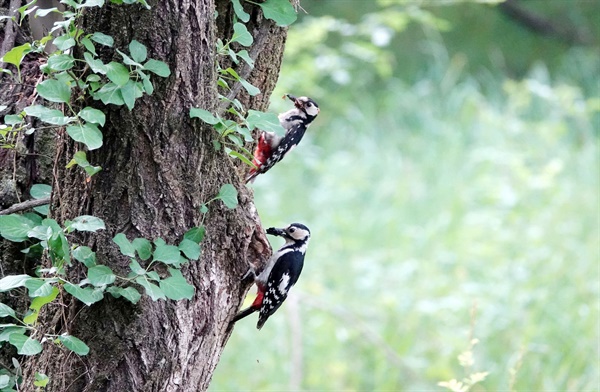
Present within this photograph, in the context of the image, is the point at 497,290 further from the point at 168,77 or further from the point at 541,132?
the point at 168,77

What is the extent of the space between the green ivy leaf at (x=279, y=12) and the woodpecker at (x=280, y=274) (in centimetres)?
61

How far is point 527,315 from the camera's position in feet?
13.9

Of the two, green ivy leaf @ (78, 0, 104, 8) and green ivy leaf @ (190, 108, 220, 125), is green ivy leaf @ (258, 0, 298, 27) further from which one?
green ivy leaf @ (78, 0, 104, 8)

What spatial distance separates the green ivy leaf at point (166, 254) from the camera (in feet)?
4.87

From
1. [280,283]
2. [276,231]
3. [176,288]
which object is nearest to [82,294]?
[176,288]

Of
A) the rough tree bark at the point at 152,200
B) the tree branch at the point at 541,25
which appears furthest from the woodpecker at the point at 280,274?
the tree branch at the point at 541,25

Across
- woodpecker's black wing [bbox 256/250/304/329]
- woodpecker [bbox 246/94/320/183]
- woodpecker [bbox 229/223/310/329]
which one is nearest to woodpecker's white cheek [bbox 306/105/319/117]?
woodpecker [bbox 246/94/320/183]

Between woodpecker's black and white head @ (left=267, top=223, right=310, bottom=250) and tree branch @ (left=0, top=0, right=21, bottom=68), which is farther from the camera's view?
woodpecker's black and white head @ (left=267, top=223, right=310, bottom=250)

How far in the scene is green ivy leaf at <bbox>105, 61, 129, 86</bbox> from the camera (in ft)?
4.49

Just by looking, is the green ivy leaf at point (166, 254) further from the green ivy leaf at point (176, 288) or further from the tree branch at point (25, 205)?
the tree branch at point (25, 205)

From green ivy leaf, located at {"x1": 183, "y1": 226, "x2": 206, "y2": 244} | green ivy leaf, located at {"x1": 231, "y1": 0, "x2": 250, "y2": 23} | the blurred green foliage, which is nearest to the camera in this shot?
green ivy leaf, located at {"x1": 183, "y1": 226, "x2": 206, "y2": 244}

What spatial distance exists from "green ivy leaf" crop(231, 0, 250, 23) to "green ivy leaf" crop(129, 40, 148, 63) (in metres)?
0.30

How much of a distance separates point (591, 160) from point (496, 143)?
0.64 meters

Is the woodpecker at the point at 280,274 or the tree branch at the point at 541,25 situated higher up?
the tree branch at the point at 541,25
